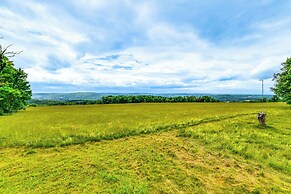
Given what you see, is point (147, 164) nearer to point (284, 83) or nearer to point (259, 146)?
point (259, 146)

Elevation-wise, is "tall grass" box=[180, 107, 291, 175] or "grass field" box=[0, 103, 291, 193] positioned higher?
"tall grass" box=[180, 107, 291, 175]

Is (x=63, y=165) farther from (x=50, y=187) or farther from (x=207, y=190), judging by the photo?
(x=207, y=190)

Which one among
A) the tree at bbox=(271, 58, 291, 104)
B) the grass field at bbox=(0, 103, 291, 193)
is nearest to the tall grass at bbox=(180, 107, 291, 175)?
the grass field at bbox=(0, 103, 291, 193)

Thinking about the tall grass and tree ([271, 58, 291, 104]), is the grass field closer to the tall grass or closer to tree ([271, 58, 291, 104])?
the tall grass

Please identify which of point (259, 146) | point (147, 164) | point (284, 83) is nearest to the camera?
point (147, 164)

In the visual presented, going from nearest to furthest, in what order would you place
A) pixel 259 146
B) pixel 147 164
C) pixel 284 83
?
pixel 147 164, pixel 259 146, pixel 284 83

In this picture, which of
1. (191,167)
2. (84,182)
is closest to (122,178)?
(84,182)

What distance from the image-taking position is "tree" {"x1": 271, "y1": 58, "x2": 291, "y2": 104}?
32088mm

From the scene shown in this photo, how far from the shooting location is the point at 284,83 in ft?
105

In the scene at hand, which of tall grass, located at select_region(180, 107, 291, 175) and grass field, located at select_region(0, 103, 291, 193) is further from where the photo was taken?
tall grass, located at select_region(180, 107, 291, 175)

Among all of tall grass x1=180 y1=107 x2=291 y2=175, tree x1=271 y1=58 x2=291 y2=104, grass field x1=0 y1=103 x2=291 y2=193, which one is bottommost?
grass field x1=0 y1=103 x2=291 y2=193

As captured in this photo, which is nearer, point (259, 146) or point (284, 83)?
point (259, 146)

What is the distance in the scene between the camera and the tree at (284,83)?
32.1m

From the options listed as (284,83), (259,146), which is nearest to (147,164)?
(259,146)
